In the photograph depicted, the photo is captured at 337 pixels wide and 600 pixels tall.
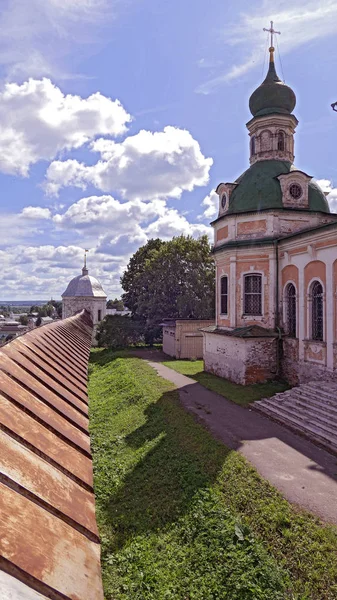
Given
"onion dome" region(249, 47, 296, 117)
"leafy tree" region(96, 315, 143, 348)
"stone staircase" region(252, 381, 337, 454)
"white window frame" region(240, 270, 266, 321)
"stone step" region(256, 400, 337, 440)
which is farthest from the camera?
"leafy tree" region(96, 315, 143, 348)

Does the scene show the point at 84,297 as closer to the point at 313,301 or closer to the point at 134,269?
the point at 134,269

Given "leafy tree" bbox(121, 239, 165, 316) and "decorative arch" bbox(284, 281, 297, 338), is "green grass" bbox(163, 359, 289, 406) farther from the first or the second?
"leafy tree" bbox(121, 239, 165, 316)

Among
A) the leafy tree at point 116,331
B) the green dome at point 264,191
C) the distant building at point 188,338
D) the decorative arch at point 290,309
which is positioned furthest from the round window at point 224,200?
the leafy tree at point 116,331

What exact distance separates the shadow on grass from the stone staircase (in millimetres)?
2844

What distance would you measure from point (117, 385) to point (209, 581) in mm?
14784

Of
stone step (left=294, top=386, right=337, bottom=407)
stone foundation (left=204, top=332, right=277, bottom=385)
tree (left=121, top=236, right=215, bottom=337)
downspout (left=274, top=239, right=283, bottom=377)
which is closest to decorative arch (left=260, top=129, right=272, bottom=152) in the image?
downspout (left=274, top=239, right=283, bottom=377)

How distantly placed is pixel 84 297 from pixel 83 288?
134 cm

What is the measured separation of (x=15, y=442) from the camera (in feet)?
5.35

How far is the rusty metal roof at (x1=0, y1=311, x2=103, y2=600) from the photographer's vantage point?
1.07 meters

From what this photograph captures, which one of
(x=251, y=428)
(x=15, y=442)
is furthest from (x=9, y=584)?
(x=251, y=428)

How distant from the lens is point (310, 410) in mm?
12242

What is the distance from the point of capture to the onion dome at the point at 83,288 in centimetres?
4594

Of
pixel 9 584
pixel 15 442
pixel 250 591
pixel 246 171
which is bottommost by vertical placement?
pixel 250 591

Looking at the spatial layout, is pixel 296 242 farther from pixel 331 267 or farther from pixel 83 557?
pixel 83 557
